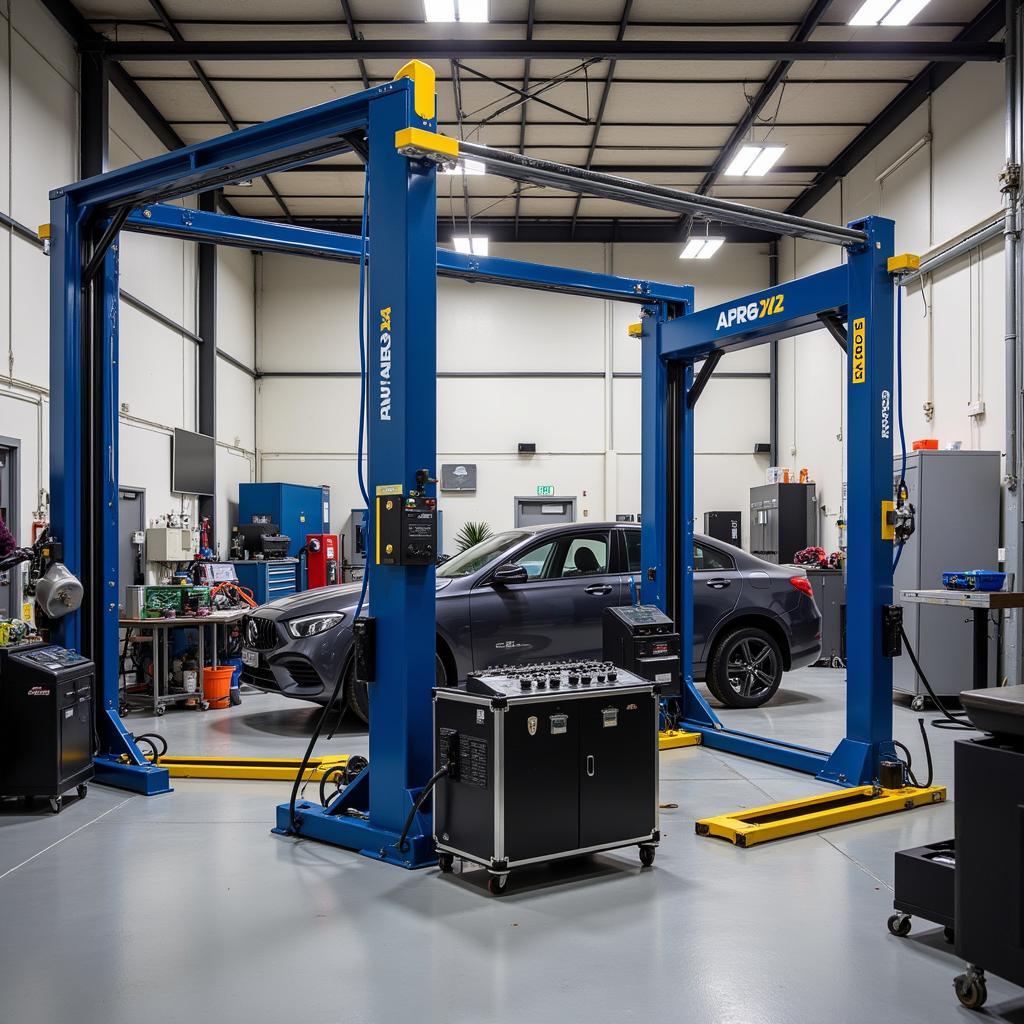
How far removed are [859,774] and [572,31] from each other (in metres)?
7.85

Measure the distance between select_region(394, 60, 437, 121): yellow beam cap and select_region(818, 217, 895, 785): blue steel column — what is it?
238cm

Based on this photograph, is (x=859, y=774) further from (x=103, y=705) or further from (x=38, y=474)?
(x=38, y=474)

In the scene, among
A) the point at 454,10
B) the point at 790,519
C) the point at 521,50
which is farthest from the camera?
the point at 790,519

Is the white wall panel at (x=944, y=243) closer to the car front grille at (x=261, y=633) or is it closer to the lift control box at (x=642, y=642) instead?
the lift control box at (x=642, y=642)

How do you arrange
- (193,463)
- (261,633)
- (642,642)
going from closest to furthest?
(642,642), (261,633), (193,463)

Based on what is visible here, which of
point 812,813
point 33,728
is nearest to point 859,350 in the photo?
point 812,813

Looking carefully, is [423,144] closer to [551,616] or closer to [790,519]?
[551,616]

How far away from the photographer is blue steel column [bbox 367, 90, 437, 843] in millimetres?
3824

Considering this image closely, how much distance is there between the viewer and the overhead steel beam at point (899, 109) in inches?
346

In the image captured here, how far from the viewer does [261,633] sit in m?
6.35

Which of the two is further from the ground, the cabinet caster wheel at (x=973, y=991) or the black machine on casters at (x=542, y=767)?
the black machine on casters at (x=542, y=767)

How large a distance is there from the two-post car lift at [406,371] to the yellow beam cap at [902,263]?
3.2 inches

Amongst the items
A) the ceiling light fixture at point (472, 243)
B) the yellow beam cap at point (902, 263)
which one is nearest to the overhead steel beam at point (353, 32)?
the ceiling light fixture at point (472, 243)

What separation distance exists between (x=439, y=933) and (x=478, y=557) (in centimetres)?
393
